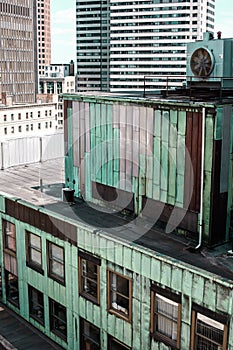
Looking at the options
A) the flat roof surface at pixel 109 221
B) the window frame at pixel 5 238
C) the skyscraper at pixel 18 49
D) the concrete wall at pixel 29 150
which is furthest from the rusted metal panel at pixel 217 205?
the skyscraper at pixel 18 49

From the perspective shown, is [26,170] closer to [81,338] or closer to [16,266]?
[16,266]

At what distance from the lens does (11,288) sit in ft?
105

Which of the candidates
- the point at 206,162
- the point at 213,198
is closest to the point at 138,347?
the point at 213,198

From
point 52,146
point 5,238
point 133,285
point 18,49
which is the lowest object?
point 5,238

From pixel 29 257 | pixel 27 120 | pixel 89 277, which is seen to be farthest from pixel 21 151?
pixel 27 120

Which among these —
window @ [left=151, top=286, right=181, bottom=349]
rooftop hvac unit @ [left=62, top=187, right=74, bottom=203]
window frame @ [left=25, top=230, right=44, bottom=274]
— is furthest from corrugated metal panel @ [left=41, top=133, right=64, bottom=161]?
window @ [left=151, top=286, right=181, bottom=349]

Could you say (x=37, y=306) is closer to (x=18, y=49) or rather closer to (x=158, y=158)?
(x=158, y=158)

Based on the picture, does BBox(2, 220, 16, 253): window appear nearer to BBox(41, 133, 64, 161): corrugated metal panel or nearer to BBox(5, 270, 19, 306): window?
BBox(5, 270, 19, 306): window

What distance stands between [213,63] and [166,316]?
1652 cm

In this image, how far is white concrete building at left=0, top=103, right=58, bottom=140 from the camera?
117m

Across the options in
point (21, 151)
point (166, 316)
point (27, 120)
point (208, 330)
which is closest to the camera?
point (208, 330)

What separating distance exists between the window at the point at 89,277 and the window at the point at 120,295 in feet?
3.11

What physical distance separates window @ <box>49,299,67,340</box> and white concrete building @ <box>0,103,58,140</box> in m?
83.3

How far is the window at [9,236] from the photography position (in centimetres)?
3028
